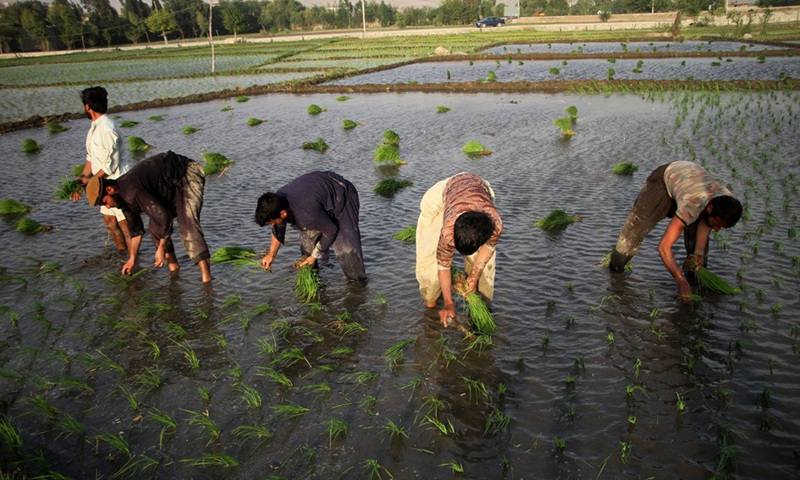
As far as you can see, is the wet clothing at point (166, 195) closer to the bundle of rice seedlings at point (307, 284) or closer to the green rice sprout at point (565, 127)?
the bundle of rice seedlings at point (307, 284)

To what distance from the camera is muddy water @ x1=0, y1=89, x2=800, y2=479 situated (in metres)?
3.21

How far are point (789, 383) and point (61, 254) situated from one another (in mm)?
7778

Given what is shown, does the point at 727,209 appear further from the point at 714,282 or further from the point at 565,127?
the point at 565,127

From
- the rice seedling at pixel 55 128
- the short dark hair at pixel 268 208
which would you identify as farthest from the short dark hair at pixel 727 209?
the rice seedling at pixel 55 128

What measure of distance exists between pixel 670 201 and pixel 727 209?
994 mm

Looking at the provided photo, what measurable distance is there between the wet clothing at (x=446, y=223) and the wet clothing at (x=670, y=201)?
160cm

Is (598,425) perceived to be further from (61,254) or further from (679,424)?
(61,254)

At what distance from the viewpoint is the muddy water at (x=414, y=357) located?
321 cm

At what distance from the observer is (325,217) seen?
Result: 464cm

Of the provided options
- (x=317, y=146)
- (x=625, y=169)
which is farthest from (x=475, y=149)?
(x=317, y=146)

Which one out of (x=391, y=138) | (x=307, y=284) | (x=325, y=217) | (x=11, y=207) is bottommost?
(x=307, y=284)

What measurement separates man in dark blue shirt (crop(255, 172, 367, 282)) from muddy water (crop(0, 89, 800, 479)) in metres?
0.48

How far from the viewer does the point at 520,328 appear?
14.7 ft

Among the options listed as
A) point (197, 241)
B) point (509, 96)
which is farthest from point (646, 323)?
point (509, 96)
